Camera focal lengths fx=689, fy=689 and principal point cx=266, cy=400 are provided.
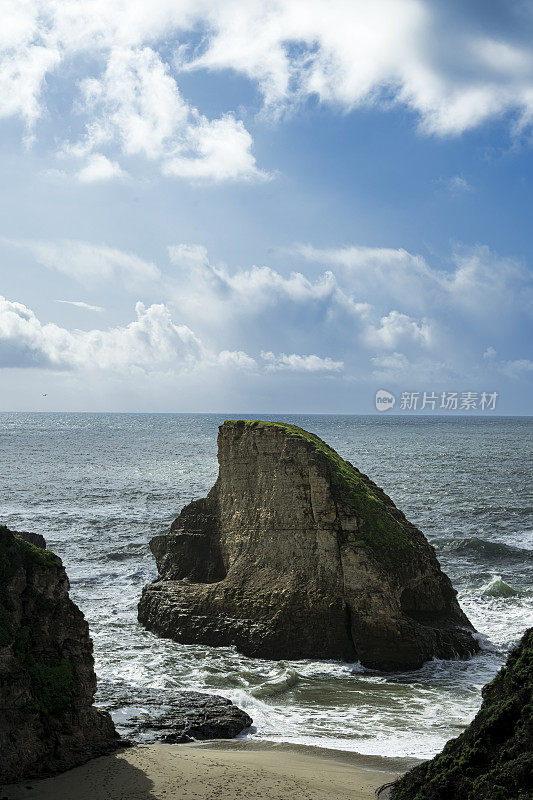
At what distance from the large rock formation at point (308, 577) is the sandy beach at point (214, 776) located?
18.8ft

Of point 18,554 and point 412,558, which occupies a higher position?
point 18,554

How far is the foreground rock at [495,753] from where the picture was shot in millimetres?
7145

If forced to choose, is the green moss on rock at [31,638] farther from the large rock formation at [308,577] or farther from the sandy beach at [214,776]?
the large rock formation at [308,577]

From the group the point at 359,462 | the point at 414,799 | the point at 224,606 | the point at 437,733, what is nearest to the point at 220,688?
the point at 224,606

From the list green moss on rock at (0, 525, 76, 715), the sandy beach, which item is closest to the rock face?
green moss on rock at (0, 525, 76, 715)

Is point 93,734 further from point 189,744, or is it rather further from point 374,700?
point 374,700

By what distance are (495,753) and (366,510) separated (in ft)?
38.4

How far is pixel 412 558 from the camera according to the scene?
62.6 ft

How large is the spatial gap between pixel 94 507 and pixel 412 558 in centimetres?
2648

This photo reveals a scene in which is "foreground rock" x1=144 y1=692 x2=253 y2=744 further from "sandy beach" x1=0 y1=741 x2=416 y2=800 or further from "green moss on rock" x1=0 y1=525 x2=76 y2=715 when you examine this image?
"green moss on rock" x1=0 y1=525 x2=76 y2=715

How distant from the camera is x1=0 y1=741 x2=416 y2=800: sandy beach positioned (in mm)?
9750

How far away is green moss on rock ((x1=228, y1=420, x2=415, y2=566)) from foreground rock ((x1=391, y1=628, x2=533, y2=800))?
9922 millimetres

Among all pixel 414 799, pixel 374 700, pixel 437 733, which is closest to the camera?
pixel 414 799

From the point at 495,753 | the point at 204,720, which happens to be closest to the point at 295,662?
the point at 204,720
